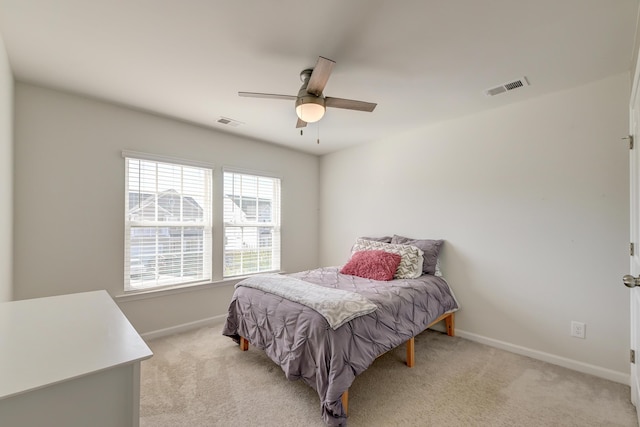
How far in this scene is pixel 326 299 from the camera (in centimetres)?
204

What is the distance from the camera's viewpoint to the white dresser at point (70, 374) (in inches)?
30.5

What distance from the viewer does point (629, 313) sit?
2.22 meters

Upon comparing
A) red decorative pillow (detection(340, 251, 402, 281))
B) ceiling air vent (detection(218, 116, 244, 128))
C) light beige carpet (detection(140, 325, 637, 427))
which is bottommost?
light beige carpet (detection(140, 325, 637, 427))

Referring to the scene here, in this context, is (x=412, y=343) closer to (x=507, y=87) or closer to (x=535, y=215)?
(x=535, y=215)

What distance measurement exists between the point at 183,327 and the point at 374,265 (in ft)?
7.49

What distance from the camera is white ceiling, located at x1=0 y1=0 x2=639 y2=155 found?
5.29 ft

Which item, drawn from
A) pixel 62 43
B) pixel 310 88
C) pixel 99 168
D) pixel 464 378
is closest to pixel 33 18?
pixel 62 43

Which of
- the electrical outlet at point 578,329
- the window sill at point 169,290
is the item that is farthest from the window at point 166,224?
the electrical outlet at point 578,329

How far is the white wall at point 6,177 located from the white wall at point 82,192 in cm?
14

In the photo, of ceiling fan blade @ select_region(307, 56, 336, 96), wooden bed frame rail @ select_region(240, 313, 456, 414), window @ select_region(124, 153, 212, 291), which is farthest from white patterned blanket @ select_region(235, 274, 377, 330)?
ceiling fan blade @ select_region(307, 56, 336, 96)

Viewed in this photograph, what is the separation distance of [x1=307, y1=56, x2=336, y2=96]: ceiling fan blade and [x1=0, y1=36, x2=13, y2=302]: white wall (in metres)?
2.03

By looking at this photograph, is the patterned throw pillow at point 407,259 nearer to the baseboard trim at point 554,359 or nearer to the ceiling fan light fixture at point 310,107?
the baseboard trim at point 554,359

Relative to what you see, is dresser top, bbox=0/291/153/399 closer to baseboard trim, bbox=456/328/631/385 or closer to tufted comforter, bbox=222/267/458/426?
tufted comforter, bbox=222/267/458/426

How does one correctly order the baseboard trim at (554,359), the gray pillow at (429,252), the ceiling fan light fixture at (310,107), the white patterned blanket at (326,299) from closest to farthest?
the white patterned blanket at (326,299) < the ceiling fan light fixture at (310,107) < the baseboard trim at (554,359) < the gray pillow at (429,252)
